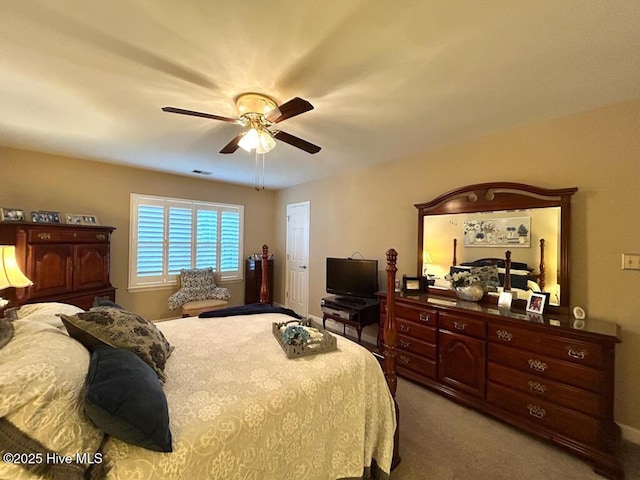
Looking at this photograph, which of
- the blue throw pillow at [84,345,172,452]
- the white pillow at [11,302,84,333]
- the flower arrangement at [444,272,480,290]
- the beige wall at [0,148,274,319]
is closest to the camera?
the blue throw pillow at [84,345,172,452]

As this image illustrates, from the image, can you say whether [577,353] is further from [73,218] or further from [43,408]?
[73,218]

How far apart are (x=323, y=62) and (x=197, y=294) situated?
4093mm

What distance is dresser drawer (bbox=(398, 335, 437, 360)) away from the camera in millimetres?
2737

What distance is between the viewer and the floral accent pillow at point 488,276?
2752 millimetres

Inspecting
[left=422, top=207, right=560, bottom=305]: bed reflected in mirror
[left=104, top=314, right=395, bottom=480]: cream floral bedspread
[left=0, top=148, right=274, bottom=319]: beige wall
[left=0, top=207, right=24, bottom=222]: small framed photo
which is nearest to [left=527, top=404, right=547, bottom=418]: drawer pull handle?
[left=422, top=207, right=560, bottom=305]: bed reflected in mirror

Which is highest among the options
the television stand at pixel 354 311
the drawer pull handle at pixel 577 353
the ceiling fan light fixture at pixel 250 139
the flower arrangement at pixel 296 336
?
the ceiling fan light fixture at pixel 250 139

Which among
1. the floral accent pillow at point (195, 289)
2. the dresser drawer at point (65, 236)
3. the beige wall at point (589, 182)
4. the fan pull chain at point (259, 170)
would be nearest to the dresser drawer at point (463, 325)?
the beige wall at point (589, 182)

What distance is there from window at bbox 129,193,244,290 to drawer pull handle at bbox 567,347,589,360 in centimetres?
495

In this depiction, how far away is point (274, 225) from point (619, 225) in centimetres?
511

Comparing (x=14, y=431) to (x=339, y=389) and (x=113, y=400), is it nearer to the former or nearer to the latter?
(x=113, y=400)

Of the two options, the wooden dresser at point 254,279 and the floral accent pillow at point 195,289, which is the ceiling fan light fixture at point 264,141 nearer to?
the floral accent pillow at point 195,289

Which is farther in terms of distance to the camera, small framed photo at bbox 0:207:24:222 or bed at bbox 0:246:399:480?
small framed photo at bbox 0:207:24:222

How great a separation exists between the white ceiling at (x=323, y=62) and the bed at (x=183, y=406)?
142 centimetres

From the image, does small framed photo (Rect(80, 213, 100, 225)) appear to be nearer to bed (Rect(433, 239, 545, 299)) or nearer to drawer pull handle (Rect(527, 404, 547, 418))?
bed (Rect(433, 239, 545, 299))
